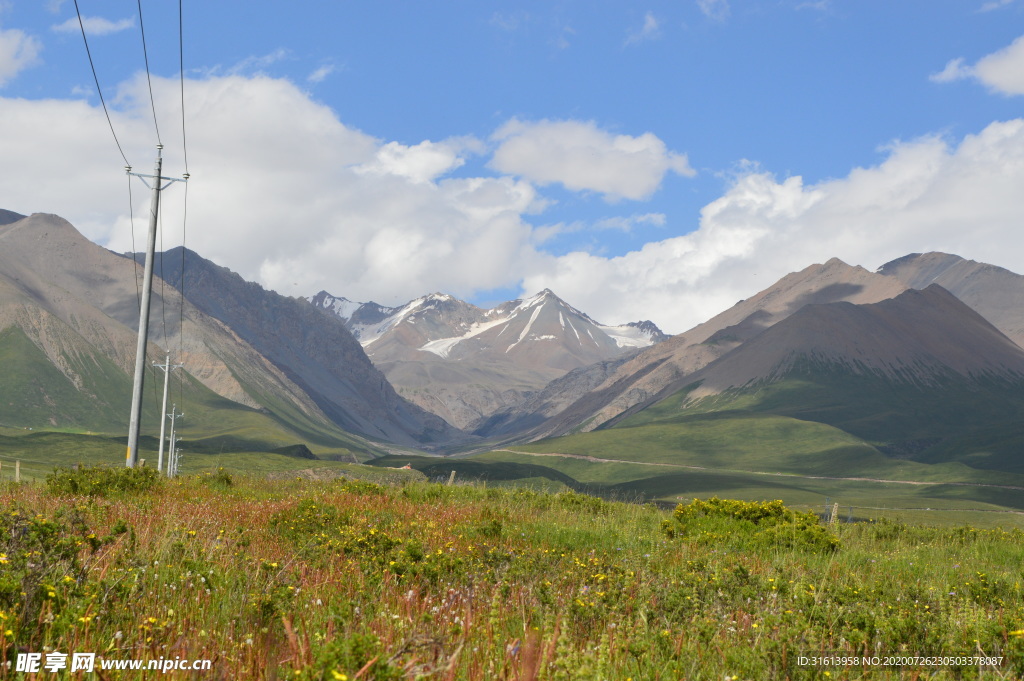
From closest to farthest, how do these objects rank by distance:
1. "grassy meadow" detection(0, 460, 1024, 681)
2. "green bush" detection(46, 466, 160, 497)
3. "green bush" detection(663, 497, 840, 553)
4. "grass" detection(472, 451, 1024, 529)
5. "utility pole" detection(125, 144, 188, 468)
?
"grassy meadow" detection(0, 460, 1024, 681)
"green bush" detection(46, 466, 160, 497)
"green bush" detection(663, 497, 840, 553)
"utility pole" detection(125, 144, 188, 468)
"grass" detection(472, 451, 1024, 529)

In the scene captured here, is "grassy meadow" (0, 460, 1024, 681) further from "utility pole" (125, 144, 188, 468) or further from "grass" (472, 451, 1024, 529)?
"grass" (472, 451, 1024, 529)

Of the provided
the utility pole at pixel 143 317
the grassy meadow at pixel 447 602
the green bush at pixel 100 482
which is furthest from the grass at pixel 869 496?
the grassy meadow at pixel 447 602

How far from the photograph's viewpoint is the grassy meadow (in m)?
5.93

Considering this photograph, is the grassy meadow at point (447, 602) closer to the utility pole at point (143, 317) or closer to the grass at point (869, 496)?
the utility pole at point (143, 317)

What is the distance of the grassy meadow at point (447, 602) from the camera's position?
5.93 meters

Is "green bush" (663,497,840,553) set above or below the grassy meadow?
below

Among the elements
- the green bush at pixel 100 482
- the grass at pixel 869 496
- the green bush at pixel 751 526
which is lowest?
the grass at pixel 869 496

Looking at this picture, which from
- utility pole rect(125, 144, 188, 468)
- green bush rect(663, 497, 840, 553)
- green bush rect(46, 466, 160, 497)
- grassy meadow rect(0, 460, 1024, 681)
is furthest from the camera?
utility pole rect(125, 144, 188, 468)

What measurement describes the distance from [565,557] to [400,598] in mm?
4706

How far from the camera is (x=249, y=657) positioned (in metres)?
5.95

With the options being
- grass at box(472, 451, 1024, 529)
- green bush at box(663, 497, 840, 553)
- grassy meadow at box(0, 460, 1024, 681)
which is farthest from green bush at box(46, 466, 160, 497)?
grass at box(472, 451, 1024, 529)

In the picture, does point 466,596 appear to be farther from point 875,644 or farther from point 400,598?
point 875,644

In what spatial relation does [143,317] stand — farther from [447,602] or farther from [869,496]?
[869,496]

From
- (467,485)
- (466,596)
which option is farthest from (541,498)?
(466,596)
